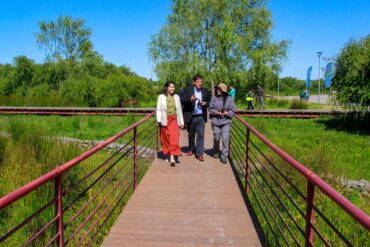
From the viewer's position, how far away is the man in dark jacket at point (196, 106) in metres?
7.86

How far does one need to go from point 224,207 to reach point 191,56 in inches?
893

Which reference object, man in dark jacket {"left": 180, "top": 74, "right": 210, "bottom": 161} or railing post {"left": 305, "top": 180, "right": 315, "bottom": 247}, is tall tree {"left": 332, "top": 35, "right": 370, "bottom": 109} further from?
railing post {"left": 305, "top": 180, "right": 315, "bottom": 247}

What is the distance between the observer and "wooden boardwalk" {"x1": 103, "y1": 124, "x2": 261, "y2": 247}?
4.22 m

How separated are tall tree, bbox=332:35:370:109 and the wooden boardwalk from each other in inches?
451

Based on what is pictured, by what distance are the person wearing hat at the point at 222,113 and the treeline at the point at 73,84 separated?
2141cm

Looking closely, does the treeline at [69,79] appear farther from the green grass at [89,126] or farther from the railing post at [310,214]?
the railing post at [310,214]

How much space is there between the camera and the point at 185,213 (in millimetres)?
5016

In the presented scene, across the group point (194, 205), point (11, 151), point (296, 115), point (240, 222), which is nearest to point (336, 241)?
point (240, 222)

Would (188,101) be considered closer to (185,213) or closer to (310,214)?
(185,213)

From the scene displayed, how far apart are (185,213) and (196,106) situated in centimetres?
338

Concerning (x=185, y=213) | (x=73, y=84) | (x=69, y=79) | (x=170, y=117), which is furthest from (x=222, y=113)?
(x=69, y=79)

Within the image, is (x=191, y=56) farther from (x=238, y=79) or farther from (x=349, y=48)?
(x=349, y=48)

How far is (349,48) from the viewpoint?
55.6 ft

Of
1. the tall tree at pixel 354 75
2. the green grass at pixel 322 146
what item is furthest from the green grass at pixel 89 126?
the tall tree at pixel 354 75
